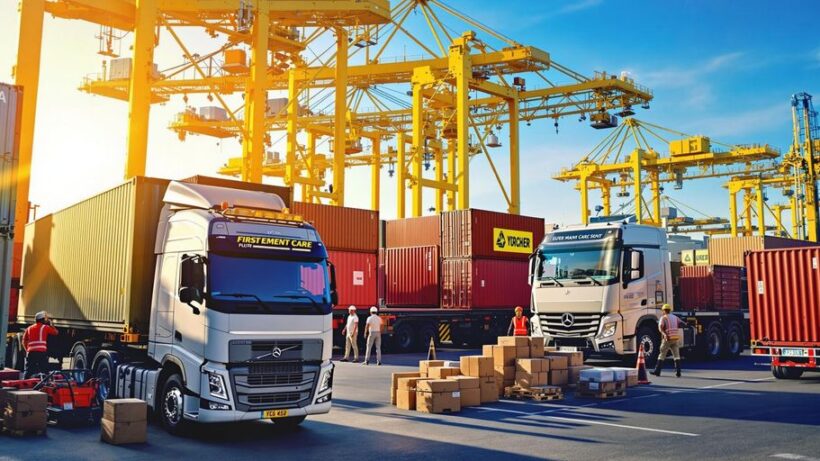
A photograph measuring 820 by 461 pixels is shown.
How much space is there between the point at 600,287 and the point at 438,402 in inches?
262

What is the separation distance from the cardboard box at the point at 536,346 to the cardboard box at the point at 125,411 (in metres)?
7.19

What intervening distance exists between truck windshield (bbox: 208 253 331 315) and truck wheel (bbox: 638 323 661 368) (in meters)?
10.5

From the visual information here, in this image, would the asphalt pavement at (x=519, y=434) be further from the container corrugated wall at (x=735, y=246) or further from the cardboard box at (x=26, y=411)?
the container corrugated wall at (x=735, y=246)

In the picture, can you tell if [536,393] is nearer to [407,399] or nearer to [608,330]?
[407,399]

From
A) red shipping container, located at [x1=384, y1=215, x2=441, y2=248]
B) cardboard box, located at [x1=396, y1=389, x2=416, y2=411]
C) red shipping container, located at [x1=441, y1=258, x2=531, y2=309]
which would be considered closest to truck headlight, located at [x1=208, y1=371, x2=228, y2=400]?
cardboard box, located at [x1=396, y1=389, x2=416, y2=411]

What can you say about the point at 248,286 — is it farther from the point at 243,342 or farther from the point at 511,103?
the point at 511,103

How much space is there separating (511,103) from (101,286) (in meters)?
31.5

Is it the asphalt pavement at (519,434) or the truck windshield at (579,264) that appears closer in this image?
the asphalt pavement at (519,434)

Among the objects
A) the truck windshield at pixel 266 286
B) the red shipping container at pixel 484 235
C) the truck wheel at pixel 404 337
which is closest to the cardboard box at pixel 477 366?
the truck windshield at pixel 266 286

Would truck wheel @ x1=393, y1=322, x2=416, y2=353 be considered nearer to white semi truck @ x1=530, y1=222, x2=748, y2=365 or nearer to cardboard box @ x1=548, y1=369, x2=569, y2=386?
white semi truck @ x1=530, y1=222, x2=748, y2=365

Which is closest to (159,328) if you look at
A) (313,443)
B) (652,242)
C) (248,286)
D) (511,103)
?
(248,286)

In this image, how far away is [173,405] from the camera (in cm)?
934

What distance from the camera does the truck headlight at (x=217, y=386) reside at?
28.3 ft

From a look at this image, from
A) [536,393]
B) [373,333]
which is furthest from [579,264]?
[373,333]
